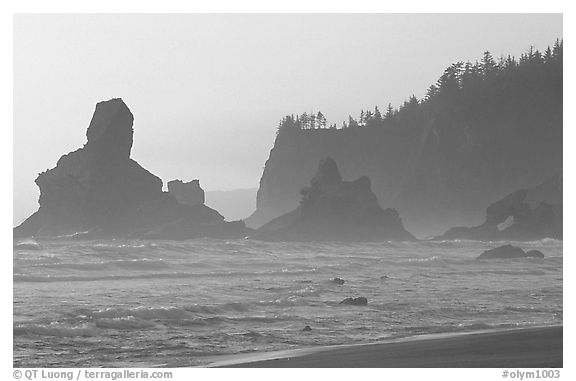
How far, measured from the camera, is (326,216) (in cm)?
1439

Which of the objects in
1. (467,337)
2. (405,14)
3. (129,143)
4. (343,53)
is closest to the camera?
(467,337)

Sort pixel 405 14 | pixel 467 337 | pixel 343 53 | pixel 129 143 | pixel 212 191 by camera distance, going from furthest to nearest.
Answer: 1. pixel 129 143
2. pixel 212 191
3. pixel 343 53
4. pixel 405 14
5. pixel 467 337

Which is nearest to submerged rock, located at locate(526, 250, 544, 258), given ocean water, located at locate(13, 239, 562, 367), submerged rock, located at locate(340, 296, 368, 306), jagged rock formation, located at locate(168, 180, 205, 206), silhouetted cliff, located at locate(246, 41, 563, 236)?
ocean water, located at locate(13, 239, 562, 367)

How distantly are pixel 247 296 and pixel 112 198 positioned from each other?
22.4ft

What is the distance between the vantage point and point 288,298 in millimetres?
11492

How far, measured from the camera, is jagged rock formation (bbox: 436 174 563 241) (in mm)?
12383

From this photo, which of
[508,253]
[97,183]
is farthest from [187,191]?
[508,253]

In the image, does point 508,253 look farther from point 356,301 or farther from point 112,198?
point 112,198

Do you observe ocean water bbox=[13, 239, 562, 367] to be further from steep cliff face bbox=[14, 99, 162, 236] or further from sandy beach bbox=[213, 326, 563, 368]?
steep cliff face bbox=[14, 99, 162, 236]

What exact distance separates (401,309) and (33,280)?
18.4 feet

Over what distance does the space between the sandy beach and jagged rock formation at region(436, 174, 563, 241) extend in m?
3.48
